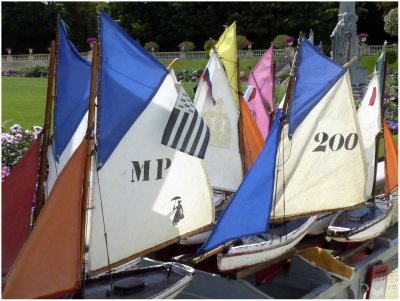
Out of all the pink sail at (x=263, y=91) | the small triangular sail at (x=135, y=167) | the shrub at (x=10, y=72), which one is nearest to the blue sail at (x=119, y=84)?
the small triangular sail at (x=135, y=167)

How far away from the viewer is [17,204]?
521cm

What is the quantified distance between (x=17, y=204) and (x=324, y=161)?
3.44 meters

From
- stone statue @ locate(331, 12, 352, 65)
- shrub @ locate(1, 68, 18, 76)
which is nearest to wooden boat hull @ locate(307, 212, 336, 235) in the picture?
stone statue @ locate(331, 12, 352, 65)

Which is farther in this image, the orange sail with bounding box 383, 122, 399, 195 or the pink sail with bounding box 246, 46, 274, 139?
the pink sail with bounding box 246, 46, 274, 139

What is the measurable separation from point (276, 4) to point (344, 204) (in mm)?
37279

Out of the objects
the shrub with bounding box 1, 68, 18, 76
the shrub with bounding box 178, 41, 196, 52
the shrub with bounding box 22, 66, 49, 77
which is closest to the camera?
the shrub with bounding box 22, 66, 49, 77

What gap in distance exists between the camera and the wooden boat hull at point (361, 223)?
6820 mm

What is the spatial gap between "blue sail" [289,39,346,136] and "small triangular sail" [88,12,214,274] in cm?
139

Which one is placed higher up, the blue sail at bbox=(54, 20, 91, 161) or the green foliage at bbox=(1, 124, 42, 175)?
the blue sail at bbox=(54, 20, 91, 161)

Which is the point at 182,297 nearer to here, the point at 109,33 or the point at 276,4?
the point at 109,33

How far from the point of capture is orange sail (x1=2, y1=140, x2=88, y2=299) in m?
4.31

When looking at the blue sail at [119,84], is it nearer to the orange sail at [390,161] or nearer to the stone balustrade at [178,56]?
the orange sail at [390,161]

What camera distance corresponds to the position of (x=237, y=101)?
26.2ft

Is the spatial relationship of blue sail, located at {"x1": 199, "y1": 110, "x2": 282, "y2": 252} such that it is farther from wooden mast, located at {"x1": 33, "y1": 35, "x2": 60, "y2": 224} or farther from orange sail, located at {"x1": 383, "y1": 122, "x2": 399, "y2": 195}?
orange sail, located at {"x1": 383, "y1": 122, "x2": 399, "y2": 195}
